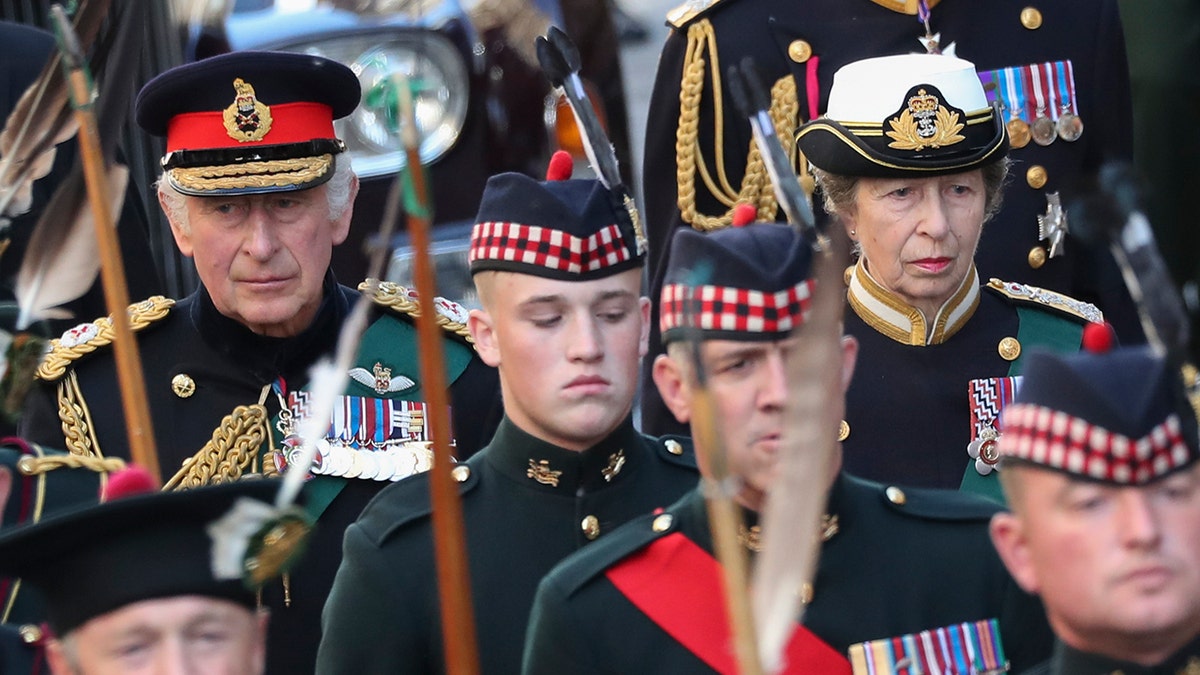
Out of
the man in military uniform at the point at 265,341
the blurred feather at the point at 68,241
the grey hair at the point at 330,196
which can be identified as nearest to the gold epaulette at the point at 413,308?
the man in military uniform at the point at 265,341

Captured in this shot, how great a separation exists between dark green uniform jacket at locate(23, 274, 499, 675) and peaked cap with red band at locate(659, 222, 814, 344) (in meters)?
1.29

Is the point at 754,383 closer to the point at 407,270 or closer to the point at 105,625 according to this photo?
the point at 105,625

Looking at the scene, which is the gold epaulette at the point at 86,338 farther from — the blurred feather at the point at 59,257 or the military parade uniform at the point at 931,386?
the military parade uniform at the point at 931,386

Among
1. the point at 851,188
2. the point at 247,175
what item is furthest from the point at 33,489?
the point at 851,188

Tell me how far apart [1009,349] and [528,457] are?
45.6 inches

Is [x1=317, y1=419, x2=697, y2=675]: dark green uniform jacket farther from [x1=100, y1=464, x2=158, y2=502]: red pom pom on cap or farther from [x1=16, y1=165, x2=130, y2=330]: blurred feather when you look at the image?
[x1=100, y1=464, x2=158, y2=502]: red pom pom on cap

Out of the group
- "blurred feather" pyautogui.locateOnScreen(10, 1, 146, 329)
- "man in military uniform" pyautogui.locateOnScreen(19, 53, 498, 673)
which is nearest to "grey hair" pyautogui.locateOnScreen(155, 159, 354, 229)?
"man in military uniform" pyautogui.locateOnScreen(19, 53, 498, 673)

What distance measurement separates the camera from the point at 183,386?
565cm

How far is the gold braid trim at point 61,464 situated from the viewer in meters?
5.02

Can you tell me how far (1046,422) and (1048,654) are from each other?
0.80 metres

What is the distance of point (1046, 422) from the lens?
12.5ft

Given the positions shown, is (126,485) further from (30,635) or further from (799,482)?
(799,482)

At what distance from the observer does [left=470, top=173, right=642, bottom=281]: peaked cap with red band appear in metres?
4.89

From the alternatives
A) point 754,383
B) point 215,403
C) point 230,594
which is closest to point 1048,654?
point 754,383
